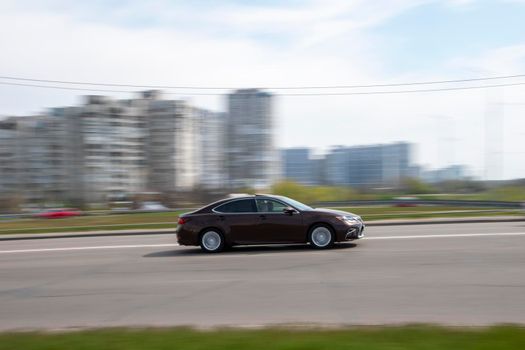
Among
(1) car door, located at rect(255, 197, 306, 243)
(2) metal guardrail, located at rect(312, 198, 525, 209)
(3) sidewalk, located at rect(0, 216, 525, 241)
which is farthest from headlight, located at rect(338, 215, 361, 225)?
(2) metal guardrail, located at rect(312, 198, 525, 209)

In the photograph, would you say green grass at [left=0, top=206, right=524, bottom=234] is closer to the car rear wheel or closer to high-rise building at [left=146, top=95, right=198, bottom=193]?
the car rear wheel

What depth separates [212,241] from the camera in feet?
50.7

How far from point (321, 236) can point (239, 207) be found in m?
2.33

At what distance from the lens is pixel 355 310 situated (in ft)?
26.9

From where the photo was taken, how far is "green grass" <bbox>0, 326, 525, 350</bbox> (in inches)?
229

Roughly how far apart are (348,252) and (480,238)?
14.2 feet

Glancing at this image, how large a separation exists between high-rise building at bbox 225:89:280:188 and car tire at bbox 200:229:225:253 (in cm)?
6833

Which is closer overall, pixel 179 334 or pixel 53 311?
pixel 179 334

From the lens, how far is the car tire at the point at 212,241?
1541cm

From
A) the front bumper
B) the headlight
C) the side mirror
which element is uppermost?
the side mirror

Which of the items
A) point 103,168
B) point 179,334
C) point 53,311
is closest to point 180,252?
point 53,311

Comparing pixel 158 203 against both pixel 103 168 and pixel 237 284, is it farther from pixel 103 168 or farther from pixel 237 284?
pixel 103 168

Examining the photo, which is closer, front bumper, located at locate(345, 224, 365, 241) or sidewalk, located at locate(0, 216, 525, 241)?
front bumper, located at locate(345, 224, 365, 241)

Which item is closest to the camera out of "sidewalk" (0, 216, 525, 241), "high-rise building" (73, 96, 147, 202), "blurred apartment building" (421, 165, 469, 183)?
"sidewalk" (0, 216, 525, 241)
